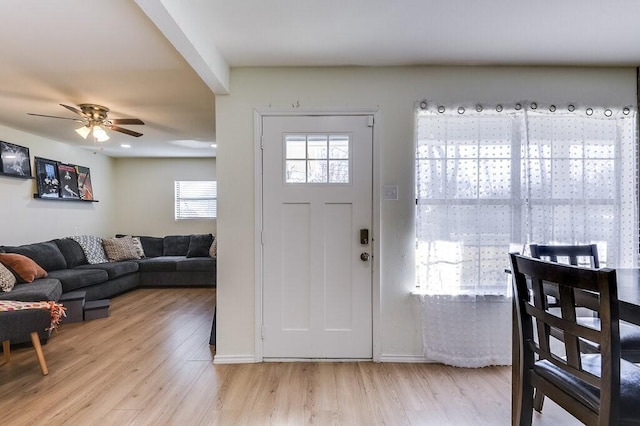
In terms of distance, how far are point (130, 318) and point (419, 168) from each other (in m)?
3.64

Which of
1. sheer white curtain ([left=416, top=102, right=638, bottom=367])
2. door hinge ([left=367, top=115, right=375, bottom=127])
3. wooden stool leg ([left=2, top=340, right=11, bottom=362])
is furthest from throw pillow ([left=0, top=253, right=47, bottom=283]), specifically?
sheer white curtain ([left=416, top=102, right=638, bottom=367])

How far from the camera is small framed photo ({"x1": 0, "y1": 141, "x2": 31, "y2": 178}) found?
13.0 ft

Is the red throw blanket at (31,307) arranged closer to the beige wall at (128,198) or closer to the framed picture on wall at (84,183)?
the beige wall at (128,198)

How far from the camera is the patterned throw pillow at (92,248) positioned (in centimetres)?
482

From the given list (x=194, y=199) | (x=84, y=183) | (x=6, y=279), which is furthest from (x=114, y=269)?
(x=194, y=199)

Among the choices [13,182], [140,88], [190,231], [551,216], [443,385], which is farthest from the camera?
[190,231]

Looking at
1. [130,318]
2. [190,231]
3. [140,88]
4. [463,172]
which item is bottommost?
[130,318]

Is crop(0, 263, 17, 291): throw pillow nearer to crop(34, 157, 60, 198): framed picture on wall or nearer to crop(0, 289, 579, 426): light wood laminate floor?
crop(0, 289, 579, 426): light wood laminate floor

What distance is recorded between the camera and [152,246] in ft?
19.3

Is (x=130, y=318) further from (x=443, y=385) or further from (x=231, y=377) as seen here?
(x=443, y=385)

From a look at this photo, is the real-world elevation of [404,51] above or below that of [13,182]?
above

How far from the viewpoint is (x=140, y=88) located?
2.91 metres

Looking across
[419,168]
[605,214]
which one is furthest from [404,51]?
[605,214]

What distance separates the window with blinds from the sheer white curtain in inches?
187
